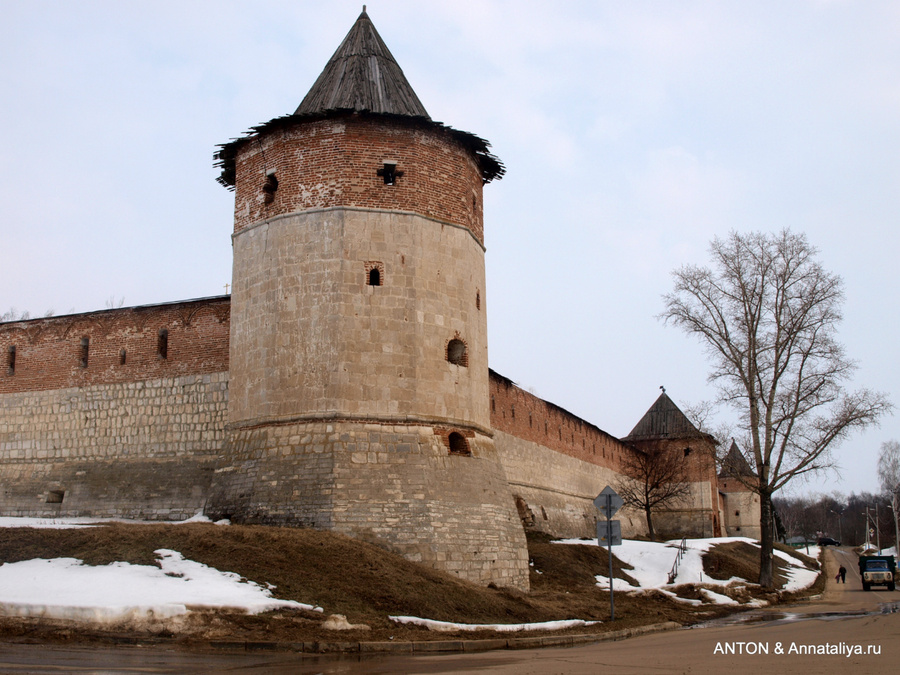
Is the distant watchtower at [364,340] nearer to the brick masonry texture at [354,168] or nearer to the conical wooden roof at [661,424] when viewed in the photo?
the brick masonry texture at [354,168]

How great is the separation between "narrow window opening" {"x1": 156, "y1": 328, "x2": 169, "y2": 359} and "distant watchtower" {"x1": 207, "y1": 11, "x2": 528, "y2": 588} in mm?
2984

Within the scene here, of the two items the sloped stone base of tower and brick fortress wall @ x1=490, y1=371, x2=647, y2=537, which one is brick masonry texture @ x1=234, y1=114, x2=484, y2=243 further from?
brick fortress wall @ x1=490, y1=371, x2=647, y2=537

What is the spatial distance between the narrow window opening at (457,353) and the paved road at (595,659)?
666 centimetres

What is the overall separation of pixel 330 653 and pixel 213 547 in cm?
349

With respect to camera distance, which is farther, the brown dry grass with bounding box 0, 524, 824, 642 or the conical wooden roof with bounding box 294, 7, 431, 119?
the conical wooden roof with bounding box 294, 7, 431, 119

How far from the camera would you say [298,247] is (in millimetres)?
17078

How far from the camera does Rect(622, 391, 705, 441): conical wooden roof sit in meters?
51.1

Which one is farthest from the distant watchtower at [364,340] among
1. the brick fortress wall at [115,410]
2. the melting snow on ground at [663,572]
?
the melting snow on ground at [663,572]

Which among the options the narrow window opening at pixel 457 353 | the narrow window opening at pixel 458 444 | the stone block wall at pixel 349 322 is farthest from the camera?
the narrow window opening at pixel 457 353

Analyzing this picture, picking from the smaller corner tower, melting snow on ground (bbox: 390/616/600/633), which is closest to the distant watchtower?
melting snow on ground (bbox: 390/616/600/633)

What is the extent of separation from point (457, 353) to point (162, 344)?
23.7 ft

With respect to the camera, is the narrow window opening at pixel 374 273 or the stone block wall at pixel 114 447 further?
the stone block wall at pixel 114 447

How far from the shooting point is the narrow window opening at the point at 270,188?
17906 millimetres

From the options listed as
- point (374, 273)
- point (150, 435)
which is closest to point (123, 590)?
point (374, 273)
